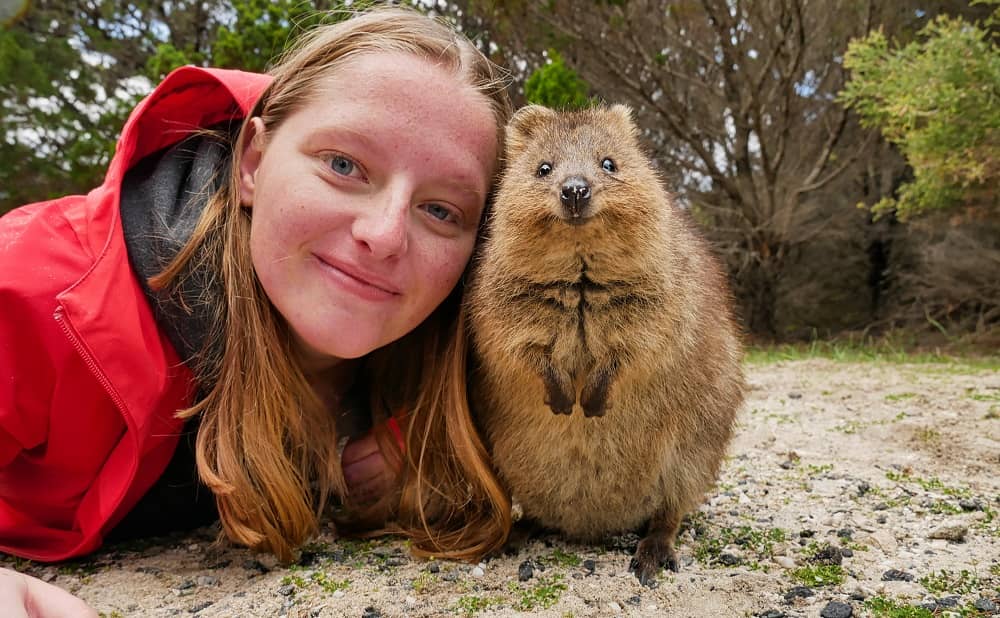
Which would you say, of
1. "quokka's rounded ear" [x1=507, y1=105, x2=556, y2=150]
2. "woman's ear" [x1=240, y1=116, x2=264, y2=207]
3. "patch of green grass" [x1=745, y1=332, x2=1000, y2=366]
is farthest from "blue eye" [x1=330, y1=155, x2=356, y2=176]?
"patch of green grass" [x1=745, y1=332, x2=1000, y2=366]

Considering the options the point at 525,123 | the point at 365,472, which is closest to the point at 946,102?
the point at 525,123

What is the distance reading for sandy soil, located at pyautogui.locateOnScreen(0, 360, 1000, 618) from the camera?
2184 millimetres

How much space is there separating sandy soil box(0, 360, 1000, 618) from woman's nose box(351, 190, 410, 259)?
1096 mm

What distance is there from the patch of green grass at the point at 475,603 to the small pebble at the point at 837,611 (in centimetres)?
95

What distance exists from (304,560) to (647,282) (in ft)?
5.19

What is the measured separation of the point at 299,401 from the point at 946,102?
7.11m

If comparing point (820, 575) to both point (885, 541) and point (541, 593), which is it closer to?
point (885, 541)

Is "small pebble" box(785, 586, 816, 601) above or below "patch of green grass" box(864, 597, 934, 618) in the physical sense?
below

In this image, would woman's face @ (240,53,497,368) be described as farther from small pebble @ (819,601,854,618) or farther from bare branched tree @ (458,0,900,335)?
bare branched tree @ (458,0,900,335)

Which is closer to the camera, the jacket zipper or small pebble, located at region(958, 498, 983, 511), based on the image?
the jacket zipper

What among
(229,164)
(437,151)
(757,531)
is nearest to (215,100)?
(229,164)

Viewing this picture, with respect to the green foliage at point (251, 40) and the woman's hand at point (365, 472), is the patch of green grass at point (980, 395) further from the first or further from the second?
the green foliage at point (251, 40)

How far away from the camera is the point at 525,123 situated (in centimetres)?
265

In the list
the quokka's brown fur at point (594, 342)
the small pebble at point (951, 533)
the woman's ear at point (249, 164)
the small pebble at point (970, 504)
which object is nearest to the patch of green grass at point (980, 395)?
the small pebble at point (970, 504)
